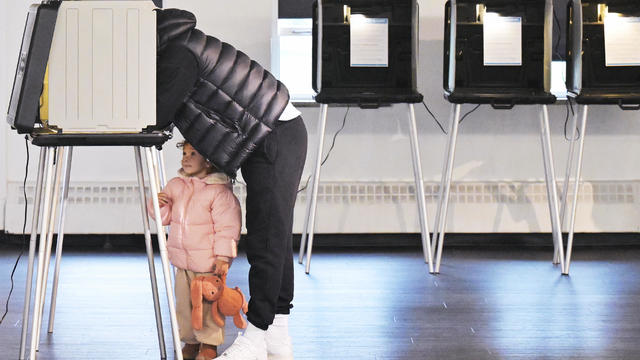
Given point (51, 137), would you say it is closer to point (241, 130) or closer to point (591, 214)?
point (241, 130)

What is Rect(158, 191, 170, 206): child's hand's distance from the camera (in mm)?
2434

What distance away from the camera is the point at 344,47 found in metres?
3.83

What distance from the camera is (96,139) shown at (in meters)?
2.18

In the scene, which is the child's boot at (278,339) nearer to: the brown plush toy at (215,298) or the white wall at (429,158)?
the brown plush toy at (215,298)

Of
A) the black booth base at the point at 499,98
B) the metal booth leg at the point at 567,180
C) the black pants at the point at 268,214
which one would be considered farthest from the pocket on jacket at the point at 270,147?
the metal booth leg at the point at 567,180

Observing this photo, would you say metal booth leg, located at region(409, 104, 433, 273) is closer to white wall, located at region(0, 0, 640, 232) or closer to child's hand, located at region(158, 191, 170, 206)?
white wall, located at region(0, 0, 640, 232)

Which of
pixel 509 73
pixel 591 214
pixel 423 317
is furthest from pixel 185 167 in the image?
pixel 591 214

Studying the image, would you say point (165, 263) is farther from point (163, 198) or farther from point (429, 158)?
point (429, 158)

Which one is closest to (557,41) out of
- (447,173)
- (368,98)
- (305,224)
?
(447,173)

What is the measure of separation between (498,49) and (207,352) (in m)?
1.99

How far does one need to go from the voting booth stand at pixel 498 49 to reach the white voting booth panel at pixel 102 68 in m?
1.86

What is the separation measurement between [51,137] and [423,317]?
1.39 metres

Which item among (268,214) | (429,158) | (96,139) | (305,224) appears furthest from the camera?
(429,158)

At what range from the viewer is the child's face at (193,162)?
244cm
